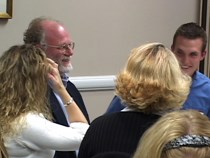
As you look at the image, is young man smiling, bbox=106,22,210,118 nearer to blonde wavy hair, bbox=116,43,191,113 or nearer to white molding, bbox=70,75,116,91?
blonde wavy hair, bbox=116,43,191,113

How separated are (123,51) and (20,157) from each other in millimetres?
2161

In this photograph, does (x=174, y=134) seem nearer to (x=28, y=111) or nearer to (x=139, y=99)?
(x=139, y=99)

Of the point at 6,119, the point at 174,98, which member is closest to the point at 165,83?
the point at 174,98

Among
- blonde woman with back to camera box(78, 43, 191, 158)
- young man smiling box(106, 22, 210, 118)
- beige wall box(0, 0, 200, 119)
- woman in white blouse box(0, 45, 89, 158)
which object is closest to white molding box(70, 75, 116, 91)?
beige wall box(0, 0, 200, 119)

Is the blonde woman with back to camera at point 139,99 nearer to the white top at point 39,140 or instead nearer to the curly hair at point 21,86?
the white top at point 39,140

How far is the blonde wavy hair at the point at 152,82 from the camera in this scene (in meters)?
2.07

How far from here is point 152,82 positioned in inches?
81.4

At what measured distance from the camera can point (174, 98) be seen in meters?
2.08

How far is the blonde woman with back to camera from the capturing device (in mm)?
Answer: 1995

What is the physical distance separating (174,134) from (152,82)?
79 centimetres

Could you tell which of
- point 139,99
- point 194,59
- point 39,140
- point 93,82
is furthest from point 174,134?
point 93,82

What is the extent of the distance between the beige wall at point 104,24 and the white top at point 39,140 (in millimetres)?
1734

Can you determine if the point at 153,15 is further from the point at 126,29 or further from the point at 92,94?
the point at 92,94

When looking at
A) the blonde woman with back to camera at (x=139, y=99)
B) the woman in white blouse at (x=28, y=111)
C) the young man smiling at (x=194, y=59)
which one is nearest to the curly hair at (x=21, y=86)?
the woman in white blouse at (x=28, y=111)
